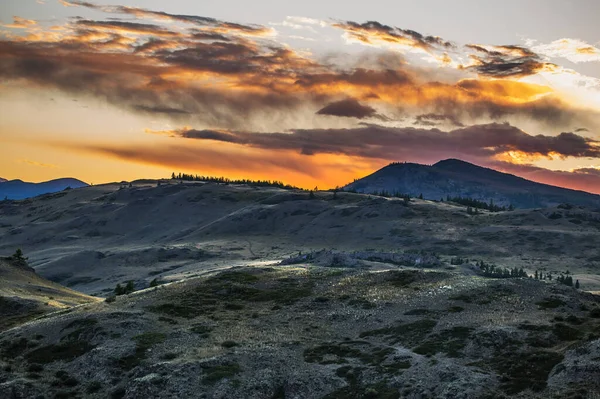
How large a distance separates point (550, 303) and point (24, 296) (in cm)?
9269

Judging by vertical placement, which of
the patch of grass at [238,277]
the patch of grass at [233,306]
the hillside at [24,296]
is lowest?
the hillside at [24,296]

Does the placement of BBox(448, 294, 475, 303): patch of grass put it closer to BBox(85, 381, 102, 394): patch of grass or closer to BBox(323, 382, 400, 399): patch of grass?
BBox(323, 382, 400, 399): patch of grass

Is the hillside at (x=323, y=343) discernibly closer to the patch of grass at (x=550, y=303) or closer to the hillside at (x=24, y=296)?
the patch of grass at (x=550, y=303)

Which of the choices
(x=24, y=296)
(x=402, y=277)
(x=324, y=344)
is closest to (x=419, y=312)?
(x=324, y=344)

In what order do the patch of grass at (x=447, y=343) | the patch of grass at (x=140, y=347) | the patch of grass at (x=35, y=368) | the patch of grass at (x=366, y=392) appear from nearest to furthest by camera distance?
the patch of grass at (x=366, y=392) < the patch of grass at (x=447, y=343) < the patch of grass at (x=140, y=347) < the patch of grass at (x=35, y=368)

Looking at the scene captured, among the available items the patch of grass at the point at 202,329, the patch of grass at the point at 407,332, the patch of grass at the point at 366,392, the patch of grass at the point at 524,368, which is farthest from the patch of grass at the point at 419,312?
the patch of grass at the point at 202,329

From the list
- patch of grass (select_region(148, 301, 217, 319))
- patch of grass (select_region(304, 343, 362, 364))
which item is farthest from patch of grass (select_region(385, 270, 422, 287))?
patch of grass (select_region(148, 301, 217, 319))

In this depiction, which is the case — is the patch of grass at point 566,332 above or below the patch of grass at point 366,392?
above

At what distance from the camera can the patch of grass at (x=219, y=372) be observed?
6700 cm

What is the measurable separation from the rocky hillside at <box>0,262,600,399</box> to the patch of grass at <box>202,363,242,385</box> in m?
0.17

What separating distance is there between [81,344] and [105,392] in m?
15.2

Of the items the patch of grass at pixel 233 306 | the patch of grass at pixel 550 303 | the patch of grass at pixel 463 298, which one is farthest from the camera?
the patch of grass at pixel 233 306

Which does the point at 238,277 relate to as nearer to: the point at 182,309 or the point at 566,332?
the point at 182,309

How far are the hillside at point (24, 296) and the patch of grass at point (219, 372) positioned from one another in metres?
46.8
